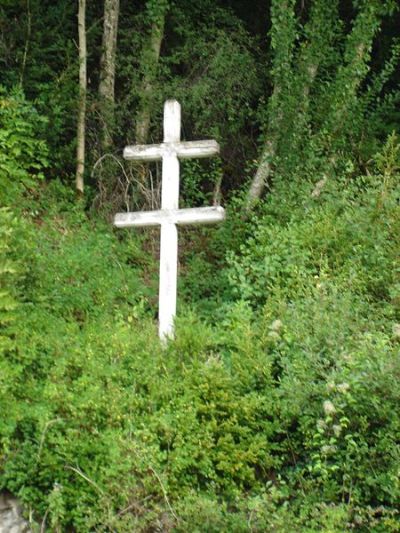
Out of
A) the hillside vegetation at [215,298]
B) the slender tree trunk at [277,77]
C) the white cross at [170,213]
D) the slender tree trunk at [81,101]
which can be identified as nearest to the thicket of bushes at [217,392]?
the hillside vegetation at [215,298]

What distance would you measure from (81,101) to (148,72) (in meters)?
1.00

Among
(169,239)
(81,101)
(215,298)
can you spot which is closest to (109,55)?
(81,101)

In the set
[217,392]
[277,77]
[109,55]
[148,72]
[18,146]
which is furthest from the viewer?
[109,55]

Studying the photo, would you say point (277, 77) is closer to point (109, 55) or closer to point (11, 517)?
point (109, 55)

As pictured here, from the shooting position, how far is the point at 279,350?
840 cm

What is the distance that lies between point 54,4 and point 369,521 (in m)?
9.32

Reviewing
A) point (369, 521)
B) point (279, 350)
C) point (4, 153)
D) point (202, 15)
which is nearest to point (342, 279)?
point (279, 350)

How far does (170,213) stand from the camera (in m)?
8.99

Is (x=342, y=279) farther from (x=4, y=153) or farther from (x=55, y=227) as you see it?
(x=4, y=153)

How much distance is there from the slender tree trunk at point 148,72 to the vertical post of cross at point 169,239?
3.11 metres

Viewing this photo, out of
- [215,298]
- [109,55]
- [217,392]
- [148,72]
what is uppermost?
[109,55]

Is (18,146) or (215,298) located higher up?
(18,146)

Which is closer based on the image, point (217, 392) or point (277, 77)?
point (217, 392)

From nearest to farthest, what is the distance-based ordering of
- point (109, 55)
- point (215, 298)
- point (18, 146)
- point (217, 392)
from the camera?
point (217, 392) → point (215, 298) → point (18, 146) → point (109, 55)
